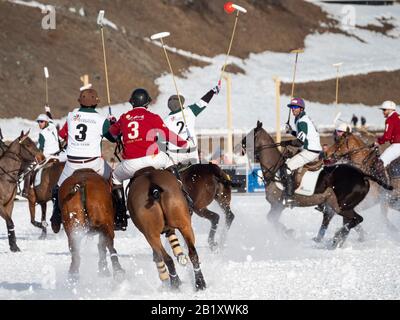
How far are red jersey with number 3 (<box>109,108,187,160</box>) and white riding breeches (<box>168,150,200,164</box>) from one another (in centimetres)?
369

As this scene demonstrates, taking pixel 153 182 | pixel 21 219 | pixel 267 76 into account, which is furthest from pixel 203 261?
pixel 267 76

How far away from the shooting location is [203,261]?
13.5 meters

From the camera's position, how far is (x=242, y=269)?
12219 millimetres

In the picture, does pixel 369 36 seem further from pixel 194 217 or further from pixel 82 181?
pixel 82 181

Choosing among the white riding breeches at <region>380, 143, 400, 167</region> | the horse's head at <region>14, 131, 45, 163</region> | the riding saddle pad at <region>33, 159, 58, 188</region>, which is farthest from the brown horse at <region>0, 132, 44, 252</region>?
the white riding breeches at <region>380, 143, 400, 167</region>

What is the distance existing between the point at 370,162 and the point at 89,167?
7.27 meters

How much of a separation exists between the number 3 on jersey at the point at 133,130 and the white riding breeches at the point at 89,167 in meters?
0.97

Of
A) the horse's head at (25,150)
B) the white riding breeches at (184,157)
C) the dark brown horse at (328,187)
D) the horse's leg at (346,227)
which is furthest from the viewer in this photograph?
the horse's head at (25,150)

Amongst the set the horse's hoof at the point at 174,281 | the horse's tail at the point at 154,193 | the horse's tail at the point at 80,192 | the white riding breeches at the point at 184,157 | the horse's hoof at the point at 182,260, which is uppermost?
the horse's tail at the point at 154,193

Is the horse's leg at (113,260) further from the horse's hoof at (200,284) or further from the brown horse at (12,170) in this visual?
the brown horse at (12,170)

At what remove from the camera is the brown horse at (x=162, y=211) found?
1059 cm

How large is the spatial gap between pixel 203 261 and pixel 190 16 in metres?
62.5

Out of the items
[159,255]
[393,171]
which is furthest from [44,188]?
[159,255]

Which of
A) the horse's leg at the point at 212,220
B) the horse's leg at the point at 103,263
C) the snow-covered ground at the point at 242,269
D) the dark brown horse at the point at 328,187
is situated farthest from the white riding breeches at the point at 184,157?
the horse's leg at the point at 103,263
